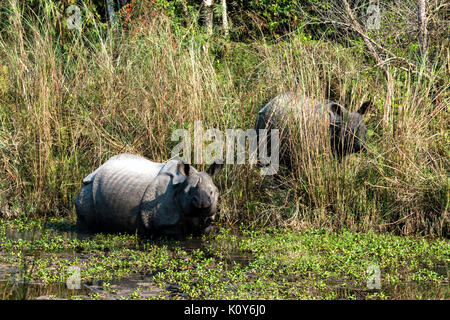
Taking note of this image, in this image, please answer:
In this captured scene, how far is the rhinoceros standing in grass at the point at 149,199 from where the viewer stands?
6.63 metres

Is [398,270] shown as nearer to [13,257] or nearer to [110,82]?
[13,257]

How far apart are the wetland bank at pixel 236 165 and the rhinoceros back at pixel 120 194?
174mm

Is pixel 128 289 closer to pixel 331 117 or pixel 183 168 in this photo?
pixel 183 168

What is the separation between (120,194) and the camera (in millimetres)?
6801

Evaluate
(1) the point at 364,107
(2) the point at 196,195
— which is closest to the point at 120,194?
(2) the point at 196,195

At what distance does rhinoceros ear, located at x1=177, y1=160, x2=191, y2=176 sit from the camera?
6762 millimetres

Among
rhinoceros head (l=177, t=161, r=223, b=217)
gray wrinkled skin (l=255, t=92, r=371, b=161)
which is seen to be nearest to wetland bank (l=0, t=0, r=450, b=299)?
gray wrinkled skin (l=255, t=92, r=371, b=161)

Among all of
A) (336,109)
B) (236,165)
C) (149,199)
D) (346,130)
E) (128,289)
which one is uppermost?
(336,109)

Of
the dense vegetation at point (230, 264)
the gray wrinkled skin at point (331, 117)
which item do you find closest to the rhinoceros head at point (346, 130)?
the gray wrinkled skin at point (331, 117)

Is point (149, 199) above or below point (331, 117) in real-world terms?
below

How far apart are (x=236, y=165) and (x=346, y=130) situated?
1446 millimetres

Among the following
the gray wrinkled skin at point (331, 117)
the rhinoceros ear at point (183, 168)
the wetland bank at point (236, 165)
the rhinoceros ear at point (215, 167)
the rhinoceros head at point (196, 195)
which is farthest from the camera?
the gray wrinkled skin at point (331, 117)

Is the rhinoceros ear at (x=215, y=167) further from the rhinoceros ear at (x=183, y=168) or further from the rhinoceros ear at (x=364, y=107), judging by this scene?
the rhinoceros ear at (x=364, y=107)

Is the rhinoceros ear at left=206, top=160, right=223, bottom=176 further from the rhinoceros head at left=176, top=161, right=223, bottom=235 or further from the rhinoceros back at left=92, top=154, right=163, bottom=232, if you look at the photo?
the rhinoceros back at left=92, top=154, right=163, bottom=232
